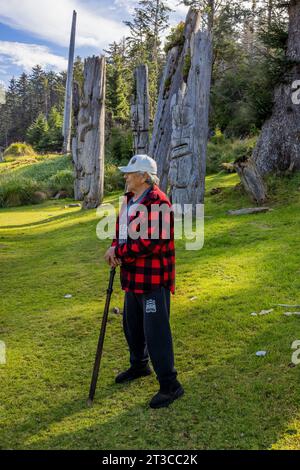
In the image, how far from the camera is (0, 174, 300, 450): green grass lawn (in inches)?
119

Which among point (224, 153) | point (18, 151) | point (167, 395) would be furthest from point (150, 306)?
point (18, 151)

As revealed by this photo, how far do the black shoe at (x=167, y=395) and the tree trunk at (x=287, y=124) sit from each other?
24.6ft

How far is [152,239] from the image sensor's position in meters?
3.24

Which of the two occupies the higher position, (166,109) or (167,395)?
(166,109)

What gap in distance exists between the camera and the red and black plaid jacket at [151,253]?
3.25m

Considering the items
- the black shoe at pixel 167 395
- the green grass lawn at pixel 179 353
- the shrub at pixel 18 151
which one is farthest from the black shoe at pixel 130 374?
the shrub at pixel 18 151

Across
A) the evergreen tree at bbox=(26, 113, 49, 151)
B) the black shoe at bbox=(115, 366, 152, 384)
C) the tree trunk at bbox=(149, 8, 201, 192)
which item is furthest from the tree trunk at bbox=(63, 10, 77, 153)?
the black shoe at bbox=(115, 366, 152, 384)

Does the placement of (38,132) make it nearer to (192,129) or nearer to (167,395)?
(192,129)

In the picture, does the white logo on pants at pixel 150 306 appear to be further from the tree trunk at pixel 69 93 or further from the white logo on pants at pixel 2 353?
the tree trunk at pixel 69 93

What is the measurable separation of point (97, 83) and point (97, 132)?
1.29 metres

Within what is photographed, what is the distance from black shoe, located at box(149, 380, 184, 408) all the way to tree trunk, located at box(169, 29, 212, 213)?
19.6 ft

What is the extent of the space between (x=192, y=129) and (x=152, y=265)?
19.9 ft

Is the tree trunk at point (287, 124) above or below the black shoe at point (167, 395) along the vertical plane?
above

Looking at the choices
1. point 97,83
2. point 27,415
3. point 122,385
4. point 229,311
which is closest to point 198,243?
point 229,311
